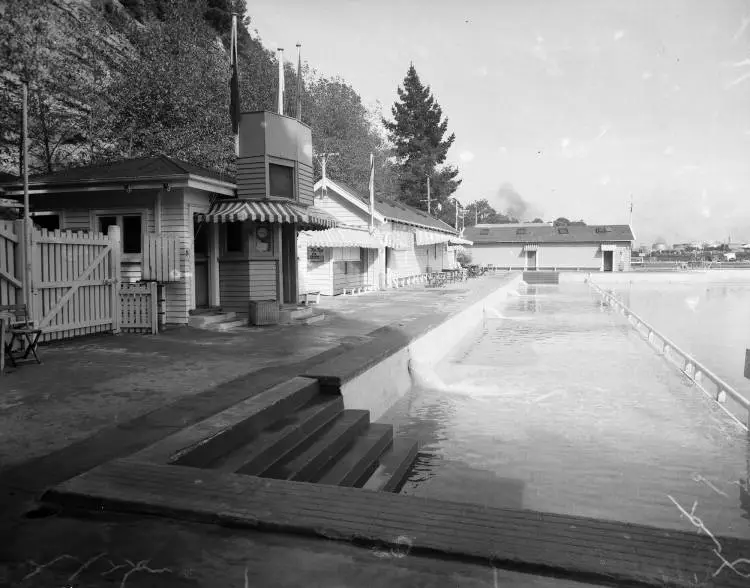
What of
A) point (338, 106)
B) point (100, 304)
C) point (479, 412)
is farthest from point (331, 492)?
point (338, 106)

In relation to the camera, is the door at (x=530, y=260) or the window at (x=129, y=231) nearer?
the window at (x=129, y=231)

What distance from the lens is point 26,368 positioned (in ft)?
26.5

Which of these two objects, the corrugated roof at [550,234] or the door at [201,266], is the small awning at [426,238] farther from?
the corrugated roof at [550,234]

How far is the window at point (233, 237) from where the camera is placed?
13945 millimetres

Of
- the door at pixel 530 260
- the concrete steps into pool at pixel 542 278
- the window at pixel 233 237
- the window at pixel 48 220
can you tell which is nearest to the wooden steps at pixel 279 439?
the window at pixel 233 237

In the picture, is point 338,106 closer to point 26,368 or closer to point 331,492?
point 26,368

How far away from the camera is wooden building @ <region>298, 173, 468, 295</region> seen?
2351 cm

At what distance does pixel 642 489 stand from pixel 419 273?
31.3 metres

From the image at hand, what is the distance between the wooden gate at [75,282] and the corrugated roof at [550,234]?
52925 mm

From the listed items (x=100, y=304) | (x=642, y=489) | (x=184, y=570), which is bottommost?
(x=642, y=489)

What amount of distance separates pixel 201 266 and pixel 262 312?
6.35 ft

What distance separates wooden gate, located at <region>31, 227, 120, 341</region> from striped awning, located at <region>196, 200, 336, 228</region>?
2.04m

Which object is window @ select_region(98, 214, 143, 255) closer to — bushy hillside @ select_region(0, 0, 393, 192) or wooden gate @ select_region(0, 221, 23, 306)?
wooden gate @ select_region(0, 221, 23, 306)

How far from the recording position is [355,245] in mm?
23578
